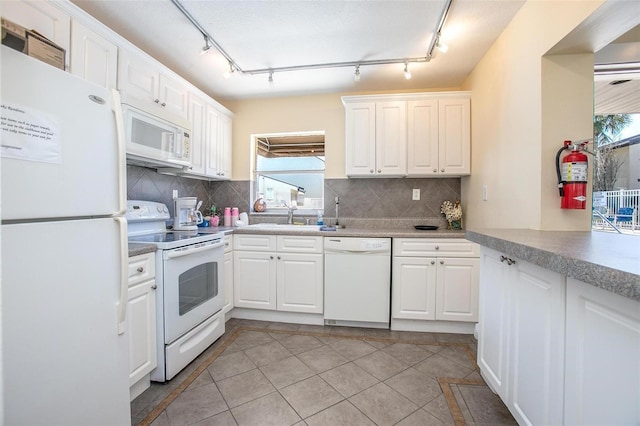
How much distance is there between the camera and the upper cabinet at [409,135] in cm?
264

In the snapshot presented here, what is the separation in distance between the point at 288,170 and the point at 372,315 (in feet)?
6.55

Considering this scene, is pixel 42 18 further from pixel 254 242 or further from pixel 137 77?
pixel 254 242

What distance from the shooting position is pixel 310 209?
10.7 ft

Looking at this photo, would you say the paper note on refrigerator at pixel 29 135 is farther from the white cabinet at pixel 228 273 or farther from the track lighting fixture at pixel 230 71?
the track lighting fixture at pixel 230 71

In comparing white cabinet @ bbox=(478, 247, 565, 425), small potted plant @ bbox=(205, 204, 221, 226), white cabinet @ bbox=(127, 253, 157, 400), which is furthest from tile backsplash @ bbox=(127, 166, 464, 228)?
white cabinet @ bbox=(478, 247, 565, 425)

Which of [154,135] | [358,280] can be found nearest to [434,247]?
[358,280]

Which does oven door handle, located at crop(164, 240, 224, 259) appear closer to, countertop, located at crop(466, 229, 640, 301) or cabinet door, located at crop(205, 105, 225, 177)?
cabinet door, located at crop(205, 105, 225, 177)

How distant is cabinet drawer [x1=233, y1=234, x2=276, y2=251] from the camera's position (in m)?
2.58

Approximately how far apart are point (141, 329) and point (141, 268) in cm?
37

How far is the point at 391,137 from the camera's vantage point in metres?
2.72

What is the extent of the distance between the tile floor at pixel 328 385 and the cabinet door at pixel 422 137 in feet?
5.49

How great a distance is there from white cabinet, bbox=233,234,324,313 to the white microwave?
0.97 m

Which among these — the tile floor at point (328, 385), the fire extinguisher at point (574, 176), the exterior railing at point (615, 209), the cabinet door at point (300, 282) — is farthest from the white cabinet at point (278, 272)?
the exterior railing at point (615, 209)

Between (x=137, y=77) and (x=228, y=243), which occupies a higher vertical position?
(x=137, y=77)
